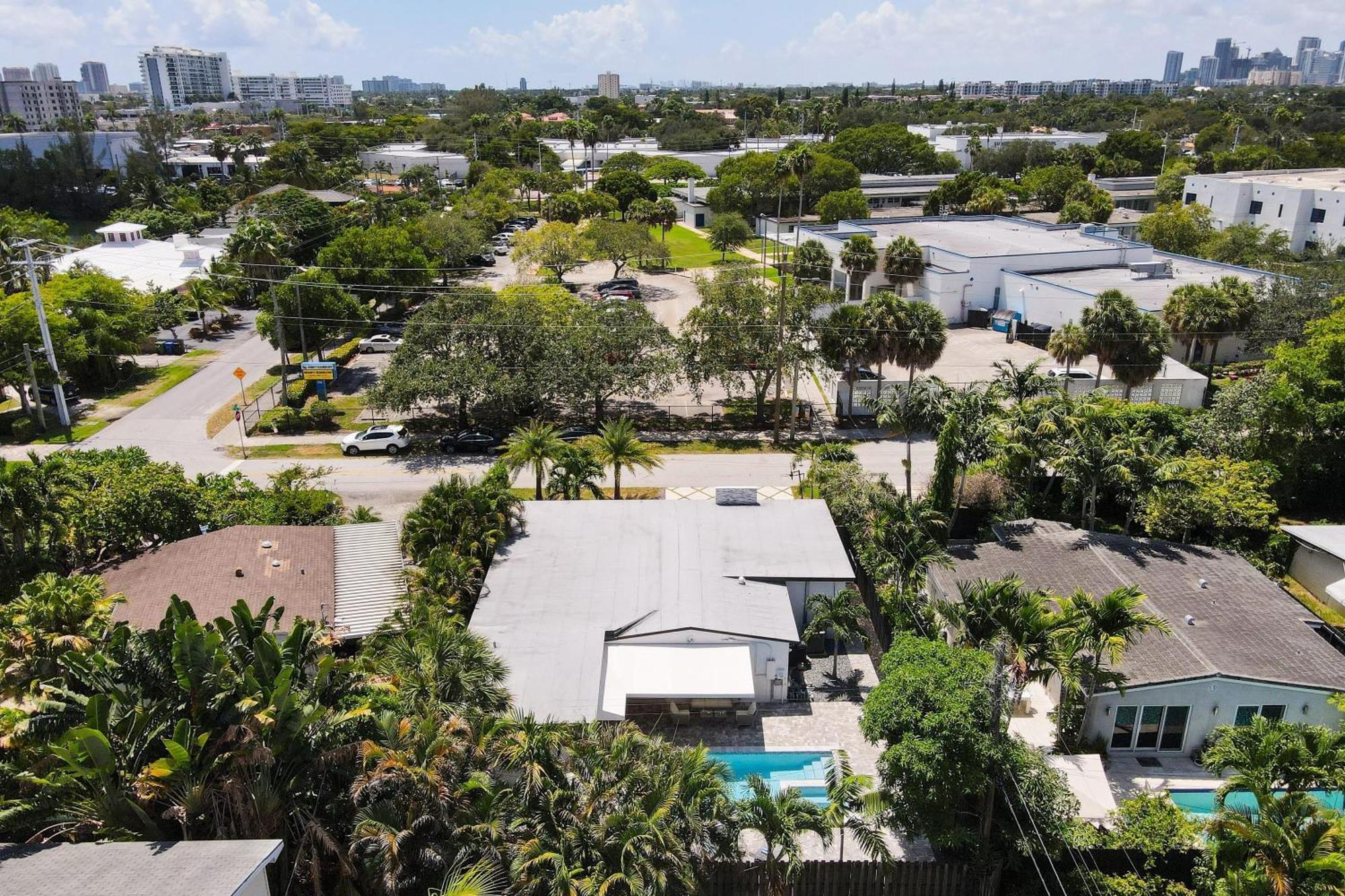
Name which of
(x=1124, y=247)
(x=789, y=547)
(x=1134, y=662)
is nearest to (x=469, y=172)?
(x=1124, y=247)

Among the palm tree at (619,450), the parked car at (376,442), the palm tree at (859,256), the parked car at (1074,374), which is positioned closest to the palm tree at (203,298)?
the parked car at (376,442)

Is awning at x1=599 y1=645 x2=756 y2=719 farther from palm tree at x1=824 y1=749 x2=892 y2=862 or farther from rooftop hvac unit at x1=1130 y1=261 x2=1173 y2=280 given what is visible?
rooftop hvac unit at x1=1130 y1=261 x2=1173 y2=280

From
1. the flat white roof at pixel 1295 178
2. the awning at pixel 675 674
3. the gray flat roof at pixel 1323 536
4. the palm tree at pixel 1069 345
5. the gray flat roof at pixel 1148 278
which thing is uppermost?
the flat white roof at pixel 1295 178

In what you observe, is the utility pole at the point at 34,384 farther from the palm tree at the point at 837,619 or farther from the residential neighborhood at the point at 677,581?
the palm tree at the point at 837,619

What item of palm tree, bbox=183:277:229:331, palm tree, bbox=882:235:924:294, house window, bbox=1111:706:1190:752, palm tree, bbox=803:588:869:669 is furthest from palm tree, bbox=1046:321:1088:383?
palm tree, bbox=183:277:229:331

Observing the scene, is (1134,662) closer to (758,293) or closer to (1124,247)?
(758,293)

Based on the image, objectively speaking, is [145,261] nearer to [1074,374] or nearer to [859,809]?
[1074,374]
